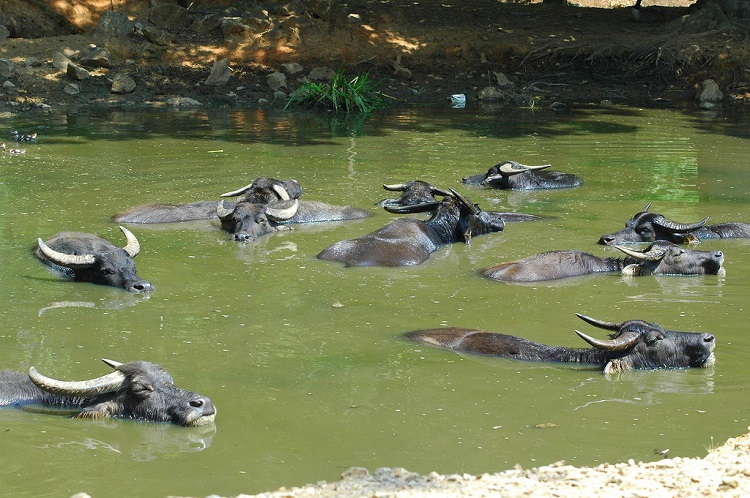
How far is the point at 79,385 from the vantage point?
5.30 metres

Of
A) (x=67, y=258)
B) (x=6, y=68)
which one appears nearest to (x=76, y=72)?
(x=6, y=68)

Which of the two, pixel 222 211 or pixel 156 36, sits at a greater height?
pixel 156 36

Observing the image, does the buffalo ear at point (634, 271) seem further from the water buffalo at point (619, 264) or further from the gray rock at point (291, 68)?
the gray rock at point (291, 68)

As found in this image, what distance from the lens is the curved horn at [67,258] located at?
7.92 meters

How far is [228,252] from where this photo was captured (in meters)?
9.06

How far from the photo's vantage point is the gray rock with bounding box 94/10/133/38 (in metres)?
19.9

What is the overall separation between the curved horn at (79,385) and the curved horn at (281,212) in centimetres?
466

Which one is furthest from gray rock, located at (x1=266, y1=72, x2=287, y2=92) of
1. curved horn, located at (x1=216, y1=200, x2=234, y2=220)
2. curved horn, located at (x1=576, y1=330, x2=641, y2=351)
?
curved horn, located at (x1=576, y1=330, x2=641, y2=351)

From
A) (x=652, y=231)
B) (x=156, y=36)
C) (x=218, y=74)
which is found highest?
(x=156, y=36)

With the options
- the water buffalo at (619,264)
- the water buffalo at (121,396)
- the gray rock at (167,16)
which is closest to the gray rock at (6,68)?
the gray rock at (167,16)

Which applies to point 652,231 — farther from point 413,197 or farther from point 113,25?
point 113,25

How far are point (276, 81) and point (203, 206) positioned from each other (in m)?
9.46

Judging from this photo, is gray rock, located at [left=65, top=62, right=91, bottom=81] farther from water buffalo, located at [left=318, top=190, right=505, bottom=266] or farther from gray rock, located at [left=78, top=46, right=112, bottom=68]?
water buffalo, located at [left=318, top=190, right=505, bottom=266]


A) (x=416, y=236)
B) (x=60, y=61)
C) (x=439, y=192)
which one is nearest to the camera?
(x=416, y=236)
